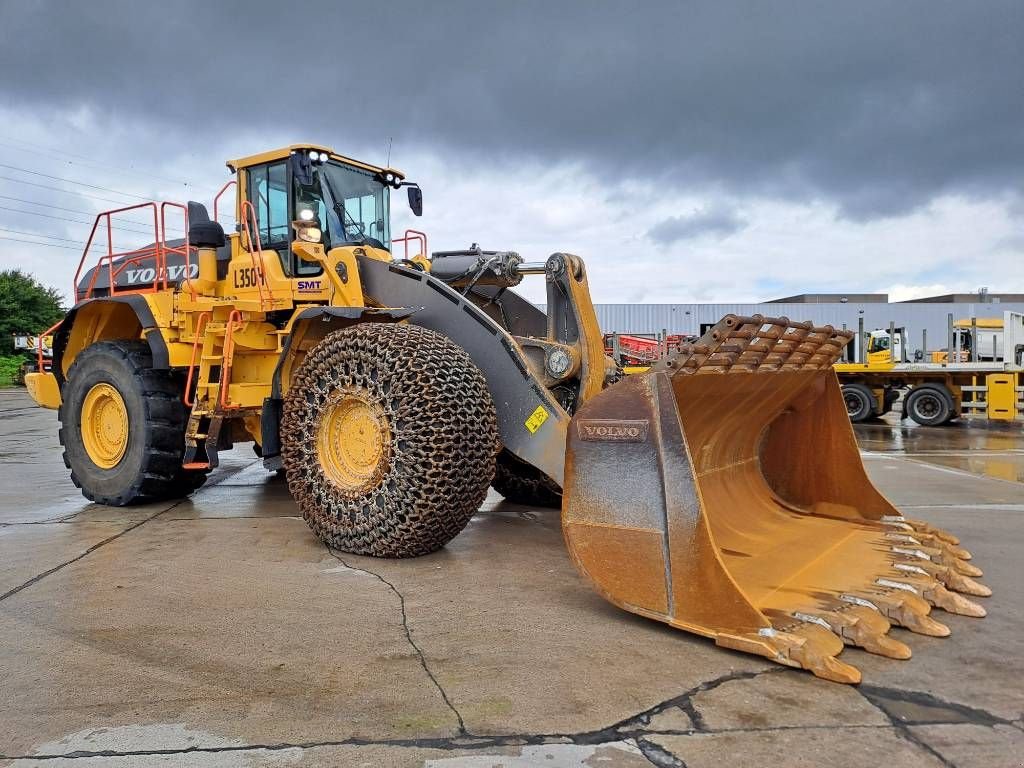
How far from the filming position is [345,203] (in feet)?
22.3

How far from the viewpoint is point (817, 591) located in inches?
156

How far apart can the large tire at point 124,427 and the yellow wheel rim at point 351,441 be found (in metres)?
2.32

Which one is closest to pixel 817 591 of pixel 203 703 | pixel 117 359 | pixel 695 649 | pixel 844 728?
pixel 695 649

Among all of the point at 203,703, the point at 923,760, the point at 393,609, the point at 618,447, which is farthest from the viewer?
the point at 393,609

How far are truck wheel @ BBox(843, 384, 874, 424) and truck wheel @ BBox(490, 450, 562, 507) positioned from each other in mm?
12778

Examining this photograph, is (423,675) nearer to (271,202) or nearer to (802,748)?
(802,748)

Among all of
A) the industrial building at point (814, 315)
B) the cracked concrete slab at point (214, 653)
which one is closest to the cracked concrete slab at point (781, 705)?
the cracked concrete slab at point (214, 653)

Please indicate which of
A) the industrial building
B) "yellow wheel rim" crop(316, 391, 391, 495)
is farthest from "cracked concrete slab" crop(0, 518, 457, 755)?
the industrial building

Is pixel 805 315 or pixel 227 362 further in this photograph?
pixel 805 315

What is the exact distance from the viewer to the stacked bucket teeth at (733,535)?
355 centimetres

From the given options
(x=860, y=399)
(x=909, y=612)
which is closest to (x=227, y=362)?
(x=909, y=612)

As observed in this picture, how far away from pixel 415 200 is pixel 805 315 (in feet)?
111

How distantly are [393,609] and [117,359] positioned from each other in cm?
430

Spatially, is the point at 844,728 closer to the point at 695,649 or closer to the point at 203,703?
the point at 695,649
